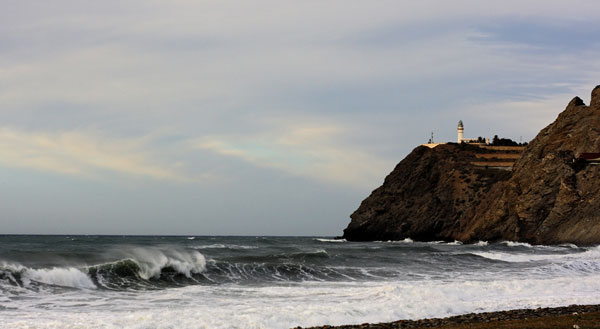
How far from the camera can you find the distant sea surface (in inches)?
707

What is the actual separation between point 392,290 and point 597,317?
7877mm

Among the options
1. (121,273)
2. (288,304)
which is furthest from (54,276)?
(288,304)

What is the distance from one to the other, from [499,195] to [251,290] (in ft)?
218

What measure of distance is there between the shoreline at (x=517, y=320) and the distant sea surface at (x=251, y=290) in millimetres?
1048

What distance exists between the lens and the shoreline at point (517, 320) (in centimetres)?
1580

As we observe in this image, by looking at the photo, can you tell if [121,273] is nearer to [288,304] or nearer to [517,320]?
[288,304]

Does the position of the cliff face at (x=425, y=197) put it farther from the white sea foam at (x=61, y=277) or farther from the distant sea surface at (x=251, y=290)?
the white sea foam at (x=61, y=277)

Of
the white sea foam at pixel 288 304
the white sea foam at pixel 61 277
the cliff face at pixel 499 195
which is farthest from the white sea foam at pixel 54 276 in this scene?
the cliff face at pixel 499 195

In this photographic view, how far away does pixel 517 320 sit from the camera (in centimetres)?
1711

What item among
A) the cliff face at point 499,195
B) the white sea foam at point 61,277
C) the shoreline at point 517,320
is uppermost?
the cliff face at point 499,195

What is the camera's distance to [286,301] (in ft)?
71.6

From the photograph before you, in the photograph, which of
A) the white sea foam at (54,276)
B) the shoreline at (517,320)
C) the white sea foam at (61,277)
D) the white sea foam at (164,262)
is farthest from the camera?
the white sea foam at (164,262)

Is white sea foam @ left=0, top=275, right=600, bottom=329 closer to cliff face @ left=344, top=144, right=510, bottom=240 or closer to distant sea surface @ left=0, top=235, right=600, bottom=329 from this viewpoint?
distant sea surface @ left=0, top=235, right=600, bottom=329

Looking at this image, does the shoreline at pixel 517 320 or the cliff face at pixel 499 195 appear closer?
the shoreline at pixel 517 320
